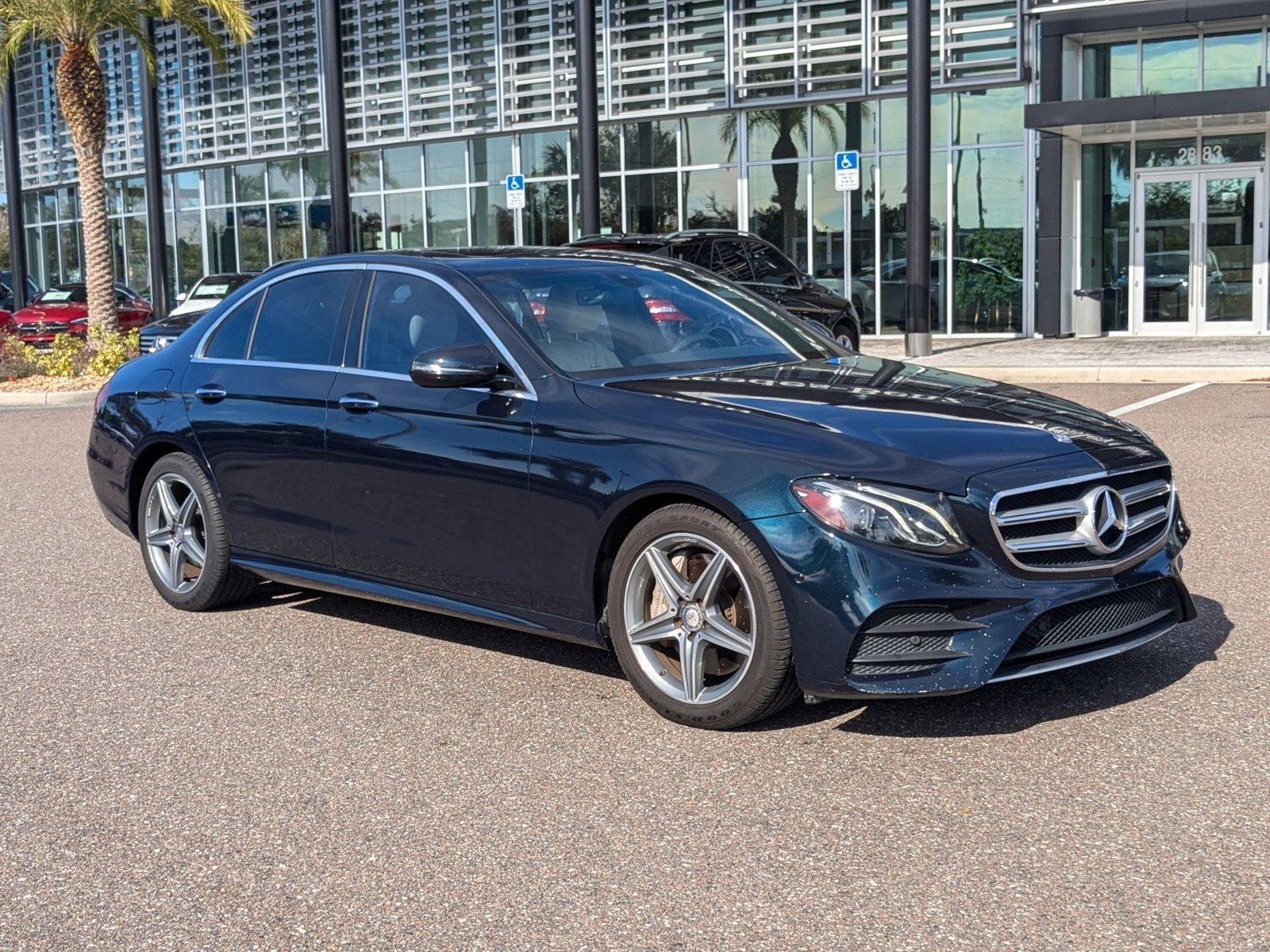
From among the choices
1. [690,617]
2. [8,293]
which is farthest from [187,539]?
[8,293]

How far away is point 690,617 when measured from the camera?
499cm

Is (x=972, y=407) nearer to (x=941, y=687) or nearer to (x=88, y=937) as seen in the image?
(x=941, y=687)

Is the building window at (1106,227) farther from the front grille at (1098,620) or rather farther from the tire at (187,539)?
the front grille at (1098,620)

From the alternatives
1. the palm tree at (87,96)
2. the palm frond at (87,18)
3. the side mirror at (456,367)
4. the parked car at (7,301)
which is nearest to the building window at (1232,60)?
the palm frond at (87,18)

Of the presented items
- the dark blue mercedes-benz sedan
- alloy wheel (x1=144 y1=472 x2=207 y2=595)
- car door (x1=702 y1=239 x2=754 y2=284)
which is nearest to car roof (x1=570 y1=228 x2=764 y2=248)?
car door (x1=702 y1=239 x2=754 y2=284)

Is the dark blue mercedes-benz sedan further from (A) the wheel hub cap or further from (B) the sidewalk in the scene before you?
(B) the sidewalk

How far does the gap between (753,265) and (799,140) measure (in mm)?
12362

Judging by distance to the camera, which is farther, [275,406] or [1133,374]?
[1133,374]

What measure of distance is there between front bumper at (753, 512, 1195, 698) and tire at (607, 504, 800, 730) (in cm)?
10

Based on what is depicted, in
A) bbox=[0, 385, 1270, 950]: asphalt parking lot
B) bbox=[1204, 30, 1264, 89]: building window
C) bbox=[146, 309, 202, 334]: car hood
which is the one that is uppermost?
bbox=[1204, 30, 1264, 89]: building window

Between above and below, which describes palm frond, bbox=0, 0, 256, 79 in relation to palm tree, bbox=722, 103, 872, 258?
above

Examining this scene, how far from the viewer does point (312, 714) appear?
5.39 metres

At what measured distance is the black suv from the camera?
16.7 m

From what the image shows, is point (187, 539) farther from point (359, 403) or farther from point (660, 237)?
point (660, 237)
